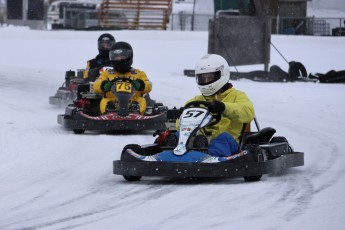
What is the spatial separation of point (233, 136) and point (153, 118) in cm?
373

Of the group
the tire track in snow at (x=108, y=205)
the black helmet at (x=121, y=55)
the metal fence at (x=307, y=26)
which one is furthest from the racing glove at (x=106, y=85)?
the metal fence at (x=307, y=26)

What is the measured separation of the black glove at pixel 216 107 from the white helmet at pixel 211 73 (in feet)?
1.41

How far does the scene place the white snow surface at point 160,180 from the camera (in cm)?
602

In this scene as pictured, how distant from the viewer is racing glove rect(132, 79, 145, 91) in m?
12.3

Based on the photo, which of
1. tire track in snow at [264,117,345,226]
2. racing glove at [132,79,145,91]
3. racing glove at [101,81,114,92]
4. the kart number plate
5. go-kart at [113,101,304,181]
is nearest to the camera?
tire track in snow at [264,117,345,226]

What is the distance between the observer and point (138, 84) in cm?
1234

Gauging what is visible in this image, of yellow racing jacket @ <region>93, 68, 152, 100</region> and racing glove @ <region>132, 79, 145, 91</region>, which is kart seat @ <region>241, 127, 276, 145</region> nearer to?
racing glove @ <region>132, 79, 145, 91</region>

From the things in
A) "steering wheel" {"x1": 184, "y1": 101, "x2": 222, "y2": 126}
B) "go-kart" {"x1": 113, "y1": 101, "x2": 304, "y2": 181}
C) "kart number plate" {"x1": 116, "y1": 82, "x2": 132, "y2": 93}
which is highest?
"steering wheel" {"x1": 184, "y1": 101, "x2": 222, "y2": 126}

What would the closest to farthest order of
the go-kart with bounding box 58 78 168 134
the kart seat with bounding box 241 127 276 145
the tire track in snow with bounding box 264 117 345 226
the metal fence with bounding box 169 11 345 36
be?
the tire track in snow with bounding box 264 117 345 226 → the kart seat with bounding box 241 127 276 145 → the go-kart with bounding box 58 78 168 134 → the metal fence with bounding box 169 11 345 36

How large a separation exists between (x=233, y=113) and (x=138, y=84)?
4426 mm

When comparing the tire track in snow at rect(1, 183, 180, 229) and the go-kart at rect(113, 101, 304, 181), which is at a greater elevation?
the go-kart at rect(113, 101, 304, 181)

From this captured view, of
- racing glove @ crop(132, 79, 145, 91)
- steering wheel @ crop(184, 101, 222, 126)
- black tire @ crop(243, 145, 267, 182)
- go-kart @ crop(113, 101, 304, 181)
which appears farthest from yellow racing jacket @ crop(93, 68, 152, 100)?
black tire @ crop(243, 145, 267, 182)

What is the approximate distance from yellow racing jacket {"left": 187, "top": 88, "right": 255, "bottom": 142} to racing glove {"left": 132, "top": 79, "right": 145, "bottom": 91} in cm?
387

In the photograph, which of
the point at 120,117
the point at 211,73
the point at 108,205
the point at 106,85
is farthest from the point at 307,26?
the point at 108,205
